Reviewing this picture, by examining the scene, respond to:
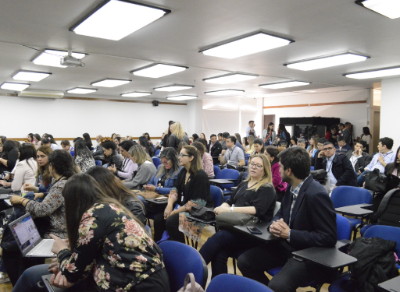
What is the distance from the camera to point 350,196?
370cm

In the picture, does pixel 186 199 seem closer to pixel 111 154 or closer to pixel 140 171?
pixel 140 171

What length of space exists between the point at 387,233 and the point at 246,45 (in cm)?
325

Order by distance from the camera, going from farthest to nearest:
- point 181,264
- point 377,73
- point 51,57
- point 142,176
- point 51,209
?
1. point 377,73
2. point 51,57
3. point 142,176
4. point 51,209
5. point 181,264

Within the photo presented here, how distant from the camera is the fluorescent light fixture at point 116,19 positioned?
10.2 feet

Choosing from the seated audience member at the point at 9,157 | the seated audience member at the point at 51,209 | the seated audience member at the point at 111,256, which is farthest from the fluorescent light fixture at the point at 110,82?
the seated audience member at the point at 111,256

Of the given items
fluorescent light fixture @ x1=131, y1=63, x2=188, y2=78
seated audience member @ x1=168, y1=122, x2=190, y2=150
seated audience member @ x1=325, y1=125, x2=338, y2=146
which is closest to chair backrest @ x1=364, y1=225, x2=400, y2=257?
seated audience member @ x1=168, y1=122, x2=190, y2=150

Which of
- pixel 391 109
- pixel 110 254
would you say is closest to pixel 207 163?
pixel 110 254

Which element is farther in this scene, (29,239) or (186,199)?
(186,199)

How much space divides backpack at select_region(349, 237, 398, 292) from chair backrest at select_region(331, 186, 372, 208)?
1.61 meters

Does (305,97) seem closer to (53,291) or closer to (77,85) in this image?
(77,85)

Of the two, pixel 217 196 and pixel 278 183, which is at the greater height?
pixel 278 183

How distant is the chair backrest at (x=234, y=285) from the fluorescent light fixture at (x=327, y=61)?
483 centimetres

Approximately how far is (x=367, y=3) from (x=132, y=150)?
3.53 m

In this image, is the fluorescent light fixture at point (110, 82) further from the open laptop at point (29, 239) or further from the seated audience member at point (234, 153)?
the open laptop at point (29, 239)
